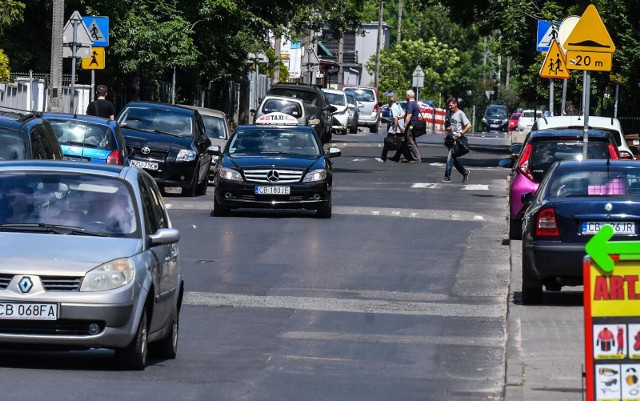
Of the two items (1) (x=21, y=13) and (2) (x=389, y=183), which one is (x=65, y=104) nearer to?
(1) (x=21, y=13)

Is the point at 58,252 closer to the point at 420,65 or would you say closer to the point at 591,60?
the point at 591,60

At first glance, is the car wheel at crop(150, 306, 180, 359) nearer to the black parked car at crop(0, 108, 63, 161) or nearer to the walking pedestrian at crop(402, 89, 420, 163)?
the black parked car at crop(0, 108, 63, 161)

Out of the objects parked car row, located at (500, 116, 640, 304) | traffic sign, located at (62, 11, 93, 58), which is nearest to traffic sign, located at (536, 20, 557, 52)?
traffic sign, located at (62, 11, 93, 58)

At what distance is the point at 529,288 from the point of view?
51.3ft

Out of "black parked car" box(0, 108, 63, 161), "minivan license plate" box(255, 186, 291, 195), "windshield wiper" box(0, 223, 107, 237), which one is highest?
"black parked car" box(0, 108, 63, 161)

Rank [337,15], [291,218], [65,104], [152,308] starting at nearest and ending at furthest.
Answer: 1. [152,308]
2. [291,218]
3. [65,104]
4. [337,15]

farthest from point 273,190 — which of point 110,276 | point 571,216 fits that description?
point 110,276

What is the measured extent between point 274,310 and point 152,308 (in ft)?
13.4

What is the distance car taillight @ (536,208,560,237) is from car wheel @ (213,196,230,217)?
35.4 feet

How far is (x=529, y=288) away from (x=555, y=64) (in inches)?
582

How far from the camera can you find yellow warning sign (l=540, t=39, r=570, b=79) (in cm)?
2978

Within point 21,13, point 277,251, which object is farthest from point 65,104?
point 277,251

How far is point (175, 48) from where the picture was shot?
44750 mm

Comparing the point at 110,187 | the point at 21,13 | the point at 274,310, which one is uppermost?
the point at 21,13
